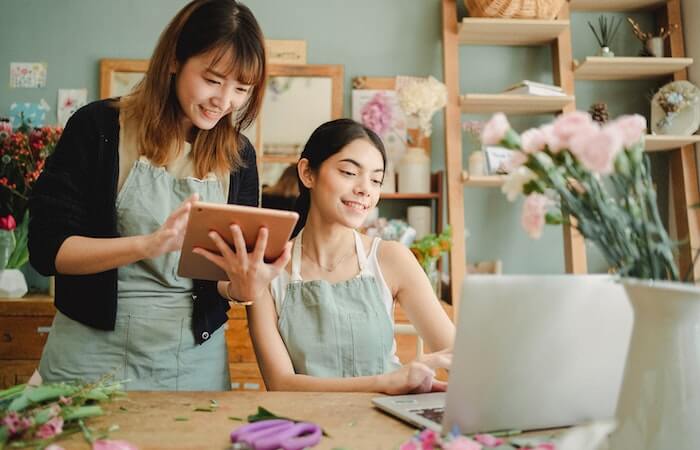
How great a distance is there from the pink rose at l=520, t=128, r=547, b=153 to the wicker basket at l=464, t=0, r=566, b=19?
7.79ft

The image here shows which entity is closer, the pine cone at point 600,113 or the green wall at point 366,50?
the pine cone at point 600,113

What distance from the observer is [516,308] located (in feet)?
2.31

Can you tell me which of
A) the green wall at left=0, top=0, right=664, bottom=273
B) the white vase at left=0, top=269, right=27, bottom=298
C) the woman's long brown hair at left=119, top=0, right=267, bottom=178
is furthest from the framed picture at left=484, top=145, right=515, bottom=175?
the white vase at left=0, top=269, right=27, bottom=298

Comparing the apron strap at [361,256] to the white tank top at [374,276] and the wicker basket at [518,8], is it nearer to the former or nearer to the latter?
the white tank top at [374,276]

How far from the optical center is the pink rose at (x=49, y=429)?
78 cm

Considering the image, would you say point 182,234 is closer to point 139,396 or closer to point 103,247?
point 103,247

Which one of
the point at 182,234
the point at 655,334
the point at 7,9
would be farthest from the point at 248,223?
the point at 7,9

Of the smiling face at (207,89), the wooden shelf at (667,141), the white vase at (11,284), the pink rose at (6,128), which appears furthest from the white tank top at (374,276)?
the pink rose at (6,128)

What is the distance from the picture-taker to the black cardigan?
1.24 m

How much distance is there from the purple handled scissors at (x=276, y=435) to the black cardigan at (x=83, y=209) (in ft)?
1.89

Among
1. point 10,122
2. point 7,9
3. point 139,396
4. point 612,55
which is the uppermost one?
point 7,9

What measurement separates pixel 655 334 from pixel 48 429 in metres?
0.79

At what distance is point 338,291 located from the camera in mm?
1447

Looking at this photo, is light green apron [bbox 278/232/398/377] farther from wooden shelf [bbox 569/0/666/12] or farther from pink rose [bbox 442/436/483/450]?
wooden shelf [bbox 569/0/666/12]
